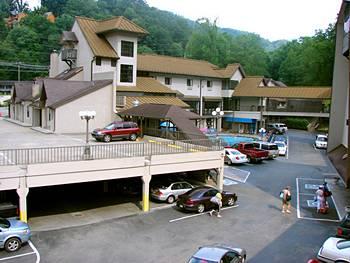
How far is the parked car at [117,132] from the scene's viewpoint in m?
29.7

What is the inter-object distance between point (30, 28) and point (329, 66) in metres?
76.6

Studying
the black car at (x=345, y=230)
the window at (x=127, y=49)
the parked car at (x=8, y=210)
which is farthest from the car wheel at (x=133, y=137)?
the black car at (x=345, y=230)

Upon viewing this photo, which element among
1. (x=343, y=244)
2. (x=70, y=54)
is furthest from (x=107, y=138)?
(x=70, y=54)

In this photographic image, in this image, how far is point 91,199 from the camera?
25484 millimetres

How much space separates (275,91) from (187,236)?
4906cm

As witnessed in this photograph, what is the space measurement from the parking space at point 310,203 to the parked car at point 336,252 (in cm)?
695

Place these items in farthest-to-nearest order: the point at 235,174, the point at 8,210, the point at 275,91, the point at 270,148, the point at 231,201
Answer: the point at 275,91
the point at 270,148
the point at 235,174
the point at 231,201
the point at 8,210

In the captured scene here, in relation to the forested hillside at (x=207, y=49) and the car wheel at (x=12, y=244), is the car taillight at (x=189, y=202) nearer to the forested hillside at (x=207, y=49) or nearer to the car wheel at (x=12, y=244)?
the car wheel at (x=12, y=244)

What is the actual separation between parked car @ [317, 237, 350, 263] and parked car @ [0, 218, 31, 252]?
12694 millimetres

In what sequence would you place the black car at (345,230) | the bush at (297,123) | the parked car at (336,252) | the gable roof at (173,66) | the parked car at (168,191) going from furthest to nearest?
the bush at (297,123)
the gable roof at (173,66)
the parked car at (168,191)
the black car at (345,230)
the parked car at (336,252)

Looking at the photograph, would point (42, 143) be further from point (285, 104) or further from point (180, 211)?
point (285, 104)

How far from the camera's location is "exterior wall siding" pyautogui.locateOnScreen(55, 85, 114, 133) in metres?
34.1

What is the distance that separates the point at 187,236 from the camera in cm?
1867

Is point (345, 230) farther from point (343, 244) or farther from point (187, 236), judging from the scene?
point (187, 236)
